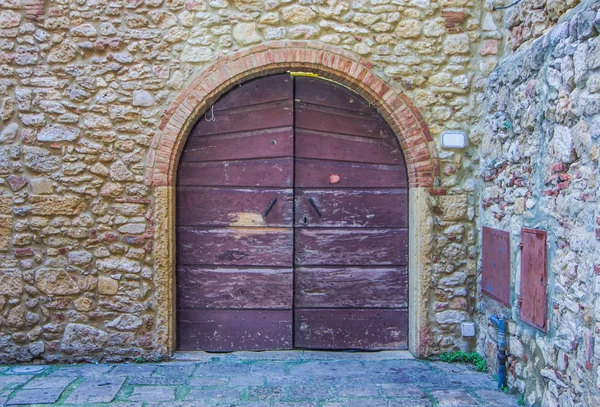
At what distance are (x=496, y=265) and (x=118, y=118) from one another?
2.91 meters

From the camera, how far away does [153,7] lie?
403 cm

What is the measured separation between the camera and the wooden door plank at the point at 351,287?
423 cm

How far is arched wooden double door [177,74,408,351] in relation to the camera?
13.8ft

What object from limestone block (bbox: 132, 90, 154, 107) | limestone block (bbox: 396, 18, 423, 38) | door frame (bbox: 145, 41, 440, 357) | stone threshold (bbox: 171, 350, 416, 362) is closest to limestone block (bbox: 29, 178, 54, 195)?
door frame (bbox: 145, 41, 440, 357)

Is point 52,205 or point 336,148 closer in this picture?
point 52,205

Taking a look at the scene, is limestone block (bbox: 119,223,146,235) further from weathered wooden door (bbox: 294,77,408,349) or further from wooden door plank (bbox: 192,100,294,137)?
weathered wooden door (bbox: 294,77,408,349)

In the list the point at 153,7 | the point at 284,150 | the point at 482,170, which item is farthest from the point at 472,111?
the point at 153,7

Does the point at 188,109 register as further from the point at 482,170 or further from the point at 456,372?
the point at 456,372

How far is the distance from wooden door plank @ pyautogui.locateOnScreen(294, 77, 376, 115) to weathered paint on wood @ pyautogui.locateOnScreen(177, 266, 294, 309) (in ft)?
4.37

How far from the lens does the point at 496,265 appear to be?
3697 millimetres

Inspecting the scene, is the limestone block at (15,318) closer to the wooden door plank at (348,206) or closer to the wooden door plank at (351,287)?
the wooden door plank at (351,287)

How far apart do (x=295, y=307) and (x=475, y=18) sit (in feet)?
8.52

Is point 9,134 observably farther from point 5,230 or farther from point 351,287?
point 351,287

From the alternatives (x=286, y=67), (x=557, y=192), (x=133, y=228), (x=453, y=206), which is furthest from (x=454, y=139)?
(x=133, y=228)
